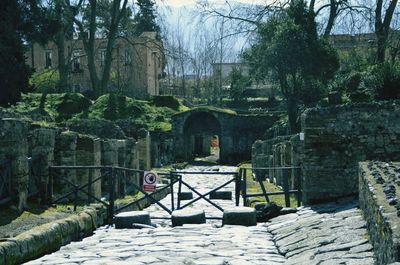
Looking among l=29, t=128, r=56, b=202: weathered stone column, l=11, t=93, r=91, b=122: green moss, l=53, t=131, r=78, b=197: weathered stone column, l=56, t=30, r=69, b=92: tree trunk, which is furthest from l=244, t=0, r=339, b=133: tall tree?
l=29, t=128, r=56, b=202: weathered stone column

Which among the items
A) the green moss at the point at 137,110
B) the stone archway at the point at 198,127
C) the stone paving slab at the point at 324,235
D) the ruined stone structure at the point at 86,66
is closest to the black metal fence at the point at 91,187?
the stone paving slab at the point at 324,235

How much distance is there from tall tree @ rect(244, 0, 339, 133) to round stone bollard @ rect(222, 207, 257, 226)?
20.6 m

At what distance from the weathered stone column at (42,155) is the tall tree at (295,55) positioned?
2048 cm

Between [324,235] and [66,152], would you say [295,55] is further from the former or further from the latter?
[324,235]

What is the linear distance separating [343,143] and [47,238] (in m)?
5.97

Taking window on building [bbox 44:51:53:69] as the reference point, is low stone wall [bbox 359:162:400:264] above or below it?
below

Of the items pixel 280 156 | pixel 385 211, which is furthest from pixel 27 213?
pixel 280 156

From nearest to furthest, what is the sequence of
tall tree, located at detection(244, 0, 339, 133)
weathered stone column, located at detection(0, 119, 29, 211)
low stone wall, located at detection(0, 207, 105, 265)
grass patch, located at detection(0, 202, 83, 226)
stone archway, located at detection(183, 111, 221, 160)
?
low stone wall, located at detection(0, 207, 105, 265) → grass patch, located at detection(0, 202, 83, 226) → weathered stone column, located at detection(0, 119, 29, 211) → tall tree, located at detection(244, 0, 339, 133) → stone archway, located at detection(183, 111, 221, 160)

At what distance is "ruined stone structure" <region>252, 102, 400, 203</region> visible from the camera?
38.3 feet

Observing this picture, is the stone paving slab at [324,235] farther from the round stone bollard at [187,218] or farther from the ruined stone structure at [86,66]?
the ruined stone structure at [86,66]

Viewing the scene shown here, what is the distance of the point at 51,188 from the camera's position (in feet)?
40.6

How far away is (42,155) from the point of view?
12570 millimetres

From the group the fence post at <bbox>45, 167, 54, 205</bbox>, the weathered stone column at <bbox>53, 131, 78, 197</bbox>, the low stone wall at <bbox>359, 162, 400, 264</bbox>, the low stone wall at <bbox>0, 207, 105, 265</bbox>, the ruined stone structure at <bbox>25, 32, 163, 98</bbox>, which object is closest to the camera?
the low stone wall at <bbox>359, 162, 400, 264</bbox>

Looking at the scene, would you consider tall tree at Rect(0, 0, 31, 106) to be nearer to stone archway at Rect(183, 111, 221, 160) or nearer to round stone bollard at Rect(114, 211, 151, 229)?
stone archway at Rect(183, 111, 221, 160)
